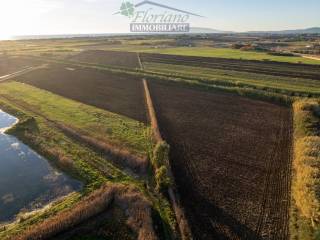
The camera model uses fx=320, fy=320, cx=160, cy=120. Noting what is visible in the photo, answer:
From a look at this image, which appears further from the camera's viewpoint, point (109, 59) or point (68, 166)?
point (109, 59)

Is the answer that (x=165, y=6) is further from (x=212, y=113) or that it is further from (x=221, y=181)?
(x=221, y=181)

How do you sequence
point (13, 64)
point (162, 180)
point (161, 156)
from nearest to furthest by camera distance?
point (162, 180)
point (161, 156)
point (13, 64)

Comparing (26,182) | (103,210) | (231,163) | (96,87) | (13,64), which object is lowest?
(13,64)

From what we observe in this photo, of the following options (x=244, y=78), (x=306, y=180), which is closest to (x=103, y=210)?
(x=306, y=180)

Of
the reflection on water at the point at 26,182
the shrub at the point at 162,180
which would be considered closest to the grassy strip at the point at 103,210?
the shrub at the point at 162,180

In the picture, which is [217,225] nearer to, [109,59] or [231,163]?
[231,163]

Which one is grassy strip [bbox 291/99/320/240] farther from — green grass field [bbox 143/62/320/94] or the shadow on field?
green grass field [bbox 143/62/320/94]
